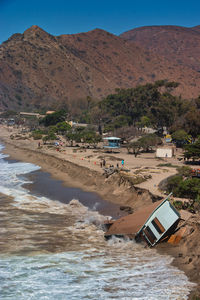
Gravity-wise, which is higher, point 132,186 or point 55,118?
point 55,118

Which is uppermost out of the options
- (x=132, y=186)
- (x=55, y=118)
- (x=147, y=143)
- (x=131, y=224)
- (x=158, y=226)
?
(x=55, y=118)

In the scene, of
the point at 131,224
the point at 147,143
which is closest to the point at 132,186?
the point at 131,224

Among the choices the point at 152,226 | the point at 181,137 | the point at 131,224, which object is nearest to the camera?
the point at 152,226

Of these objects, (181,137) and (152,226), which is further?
(181,137)

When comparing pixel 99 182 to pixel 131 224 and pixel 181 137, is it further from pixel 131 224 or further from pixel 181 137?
pixel 181 137

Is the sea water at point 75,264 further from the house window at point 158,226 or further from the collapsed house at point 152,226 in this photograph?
the house window at point 158,226

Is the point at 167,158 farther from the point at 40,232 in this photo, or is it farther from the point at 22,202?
the point at 40,232

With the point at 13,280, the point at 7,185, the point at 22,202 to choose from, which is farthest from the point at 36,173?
the point at 13,280

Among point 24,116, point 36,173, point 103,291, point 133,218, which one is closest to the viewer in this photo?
point 103,291
